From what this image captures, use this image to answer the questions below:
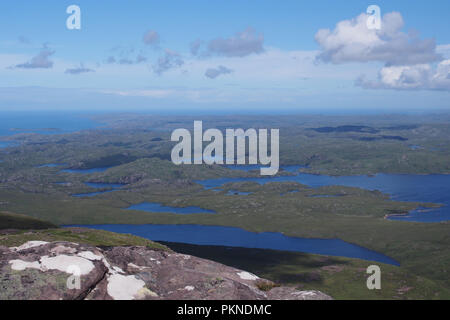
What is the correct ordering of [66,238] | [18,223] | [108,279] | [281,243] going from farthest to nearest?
[281,243], [18,223], [66,238], [108,279]

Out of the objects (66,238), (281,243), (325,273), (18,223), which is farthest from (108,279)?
(281,243)

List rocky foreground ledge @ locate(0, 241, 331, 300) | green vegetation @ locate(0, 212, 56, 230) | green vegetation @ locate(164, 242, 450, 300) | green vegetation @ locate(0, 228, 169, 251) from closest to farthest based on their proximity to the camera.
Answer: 1. rocky foreground ledge @ locate(0, 241, 331, 300)
2. green vegetation @ locate(0, 228, 169, 251)
3. green vegetation @ locate(0, 212, 56, 230)
4. green vegetation @ locate(164, 242, 450, 300)

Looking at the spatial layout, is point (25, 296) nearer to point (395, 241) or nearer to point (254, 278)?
point (254, 278)

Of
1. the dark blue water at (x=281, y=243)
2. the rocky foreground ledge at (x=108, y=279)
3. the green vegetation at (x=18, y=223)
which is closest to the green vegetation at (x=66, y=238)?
the rocky foreground ledge at (x=108, y=279)

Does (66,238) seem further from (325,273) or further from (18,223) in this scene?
(325,273)

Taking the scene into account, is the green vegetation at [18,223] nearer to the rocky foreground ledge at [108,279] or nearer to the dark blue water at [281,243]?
the rocky foreground ledge at [108,279]

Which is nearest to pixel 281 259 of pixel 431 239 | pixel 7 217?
pixel 431 239

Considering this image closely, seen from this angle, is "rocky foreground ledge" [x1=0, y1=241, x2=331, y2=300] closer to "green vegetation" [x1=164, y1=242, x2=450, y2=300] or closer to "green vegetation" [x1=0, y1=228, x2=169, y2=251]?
"green vegetation" [x1=0, y1=228, x2=169, y2=251]

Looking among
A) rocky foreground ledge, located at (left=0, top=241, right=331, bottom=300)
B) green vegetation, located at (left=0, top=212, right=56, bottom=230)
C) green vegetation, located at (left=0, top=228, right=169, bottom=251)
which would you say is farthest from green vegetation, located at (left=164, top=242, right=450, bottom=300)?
rocky foreground ledge, located at (left=0, top=241, right=331, bottom=300)
